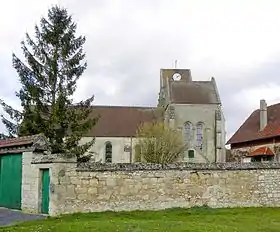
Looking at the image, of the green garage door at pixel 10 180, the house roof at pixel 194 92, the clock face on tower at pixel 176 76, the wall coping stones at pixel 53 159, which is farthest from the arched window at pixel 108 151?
the wall coping stones at pixel 53 159

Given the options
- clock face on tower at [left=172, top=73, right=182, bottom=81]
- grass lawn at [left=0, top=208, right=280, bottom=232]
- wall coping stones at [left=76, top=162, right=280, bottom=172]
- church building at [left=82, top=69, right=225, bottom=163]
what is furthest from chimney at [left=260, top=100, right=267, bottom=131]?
grass lawn at [left=0, top=208, right=280, bottom=232]

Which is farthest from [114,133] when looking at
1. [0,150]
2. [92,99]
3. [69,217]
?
[69,217]

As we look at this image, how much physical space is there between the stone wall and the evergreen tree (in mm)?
8491

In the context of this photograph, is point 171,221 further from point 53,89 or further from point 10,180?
point 53,89

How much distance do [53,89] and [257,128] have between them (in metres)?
27.7

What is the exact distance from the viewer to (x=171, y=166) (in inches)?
885

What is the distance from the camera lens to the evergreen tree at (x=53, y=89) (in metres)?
30.5

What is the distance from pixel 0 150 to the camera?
25453mm

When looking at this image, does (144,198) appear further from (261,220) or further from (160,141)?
(160,141)

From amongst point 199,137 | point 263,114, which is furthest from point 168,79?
point 263,114

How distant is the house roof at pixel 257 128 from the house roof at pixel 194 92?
11633 millimetres

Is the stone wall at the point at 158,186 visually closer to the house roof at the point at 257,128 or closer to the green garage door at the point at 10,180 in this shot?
the green garage door at the point at 10,180

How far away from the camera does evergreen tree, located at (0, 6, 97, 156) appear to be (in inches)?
1202

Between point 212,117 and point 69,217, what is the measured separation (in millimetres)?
49727
